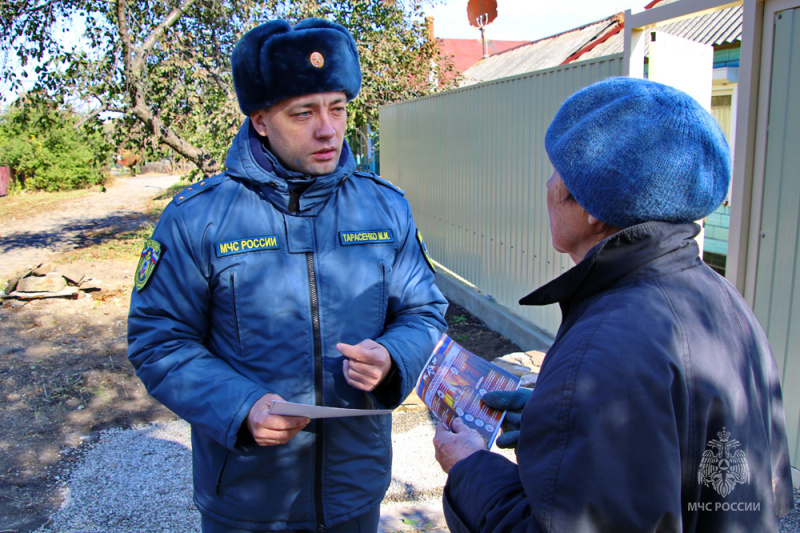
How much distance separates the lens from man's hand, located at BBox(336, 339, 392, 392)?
1.73 m

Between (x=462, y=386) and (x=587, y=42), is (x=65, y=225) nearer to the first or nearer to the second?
(x=587, y=42)

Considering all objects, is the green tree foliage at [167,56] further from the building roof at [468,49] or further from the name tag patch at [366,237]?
the building roof at [468,49]

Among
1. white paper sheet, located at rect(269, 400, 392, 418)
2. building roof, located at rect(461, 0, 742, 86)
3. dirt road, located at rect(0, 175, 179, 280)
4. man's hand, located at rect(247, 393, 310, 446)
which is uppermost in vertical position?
building roof, located at rect(461, 0, 742, 86)

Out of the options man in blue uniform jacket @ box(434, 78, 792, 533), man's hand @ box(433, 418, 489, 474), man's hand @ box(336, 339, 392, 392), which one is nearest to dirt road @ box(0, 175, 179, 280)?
man's hand @ box(336, 339, 392, 392)

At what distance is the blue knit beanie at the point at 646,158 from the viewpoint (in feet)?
3.64

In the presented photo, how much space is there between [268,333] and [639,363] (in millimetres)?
1095

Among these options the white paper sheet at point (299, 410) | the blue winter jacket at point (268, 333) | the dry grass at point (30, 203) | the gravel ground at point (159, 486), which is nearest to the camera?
the white paper sheet at point (299, 410)

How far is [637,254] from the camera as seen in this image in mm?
1130

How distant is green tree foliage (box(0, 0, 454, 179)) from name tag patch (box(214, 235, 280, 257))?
907cm

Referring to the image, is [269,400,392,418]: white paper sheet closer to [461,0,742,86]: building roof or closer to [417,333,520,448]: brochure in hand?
[417,333,520,448]: brochure in hand

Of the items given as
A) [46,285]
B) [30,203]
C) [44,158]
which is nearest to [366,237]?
[46,285]

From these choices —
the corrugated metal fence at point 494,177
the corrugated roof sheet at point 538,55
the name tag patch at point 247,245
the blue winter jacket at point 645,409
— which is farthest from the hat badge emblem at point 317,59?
the corrugated roof sheet at point 538,55

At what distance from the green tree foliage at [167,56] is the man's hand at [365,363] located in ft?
30.4

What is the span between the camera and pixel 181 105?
11.0m
